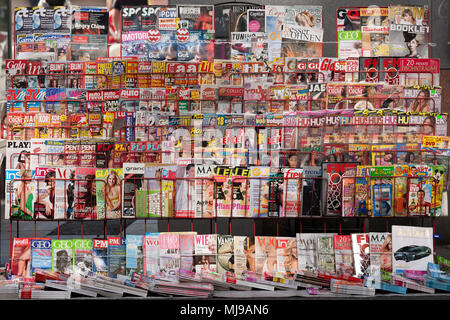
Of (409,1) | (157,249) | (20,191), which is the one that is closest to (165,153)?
(157,249)

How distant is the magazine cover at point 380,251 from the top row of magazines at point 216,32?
4.07 feet

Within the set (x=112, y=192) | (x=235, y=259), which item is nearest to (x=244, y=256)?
(x=235, y=259)

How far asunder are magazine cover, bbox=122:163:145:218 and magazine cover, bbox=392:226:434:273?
1.57 meters

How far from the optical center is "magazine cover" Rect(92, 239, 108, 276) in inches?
129

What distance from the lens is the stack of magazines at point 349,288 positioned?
9.95ft

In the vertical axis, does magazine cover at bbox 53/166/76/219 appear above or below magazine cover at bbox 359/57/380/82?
below

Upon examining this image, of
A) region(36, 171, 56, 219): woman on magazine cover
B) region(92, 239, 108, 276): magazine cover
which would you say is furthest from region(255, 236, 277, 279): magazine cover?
region(36, 171, 56, 219): woman on magazine cover

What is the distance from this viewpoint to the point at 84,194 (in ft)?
11.1

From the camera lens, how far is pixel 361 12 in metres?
3.73

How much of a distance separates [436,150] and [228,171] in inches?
51.0

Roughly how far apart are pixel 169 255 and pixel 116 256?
0.33m

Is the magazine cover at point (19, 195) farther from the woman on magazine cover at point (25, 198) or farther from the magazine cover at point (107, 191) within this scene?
the magazine cover at point (107, 191)

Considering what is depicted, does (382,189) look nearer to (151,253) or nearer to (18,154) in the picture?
(151,253)

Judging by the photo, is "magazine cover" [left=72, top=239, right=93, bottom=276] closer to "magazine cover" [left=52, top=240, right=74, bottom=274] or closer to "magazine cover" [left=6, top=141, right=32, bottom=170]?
"magazine cover" [left=52, top=240, right=74, bottom=274]
